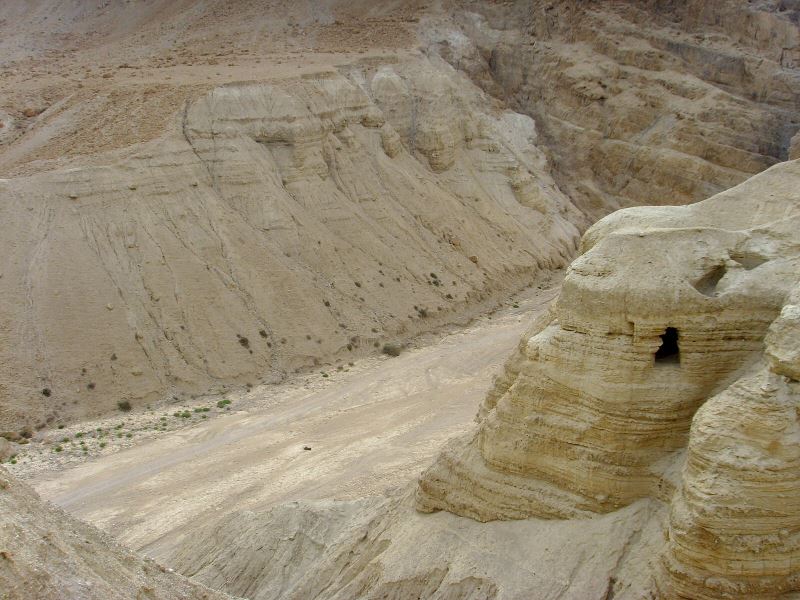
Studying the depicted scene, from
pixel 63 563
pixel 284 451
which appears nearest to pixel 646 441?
pixel 63 563

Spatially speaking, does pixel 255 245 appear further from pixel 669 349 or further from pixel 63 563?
pixel 63 563

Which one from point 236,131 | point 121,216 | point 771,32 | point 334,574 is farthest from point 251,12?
point 334,574

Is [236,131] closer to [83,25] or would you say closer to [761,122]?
[761,122]

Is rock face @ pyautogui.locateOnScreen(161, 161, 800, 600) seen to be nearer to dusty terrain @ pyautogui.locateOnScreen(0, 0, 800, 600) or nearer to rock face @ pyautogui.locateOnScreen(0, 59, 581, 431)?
dusty terrain @ pyautogui.locateOnScreen(0, 0, 800, 600)

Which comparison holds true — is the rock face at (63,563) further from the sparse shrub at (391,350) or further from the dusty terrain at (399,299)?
the sparse shrub at (391,350)

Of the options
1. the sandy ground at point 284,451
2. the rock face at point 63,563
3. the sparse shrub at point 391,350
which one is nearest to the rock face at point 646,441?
the rock face at point 63,563
